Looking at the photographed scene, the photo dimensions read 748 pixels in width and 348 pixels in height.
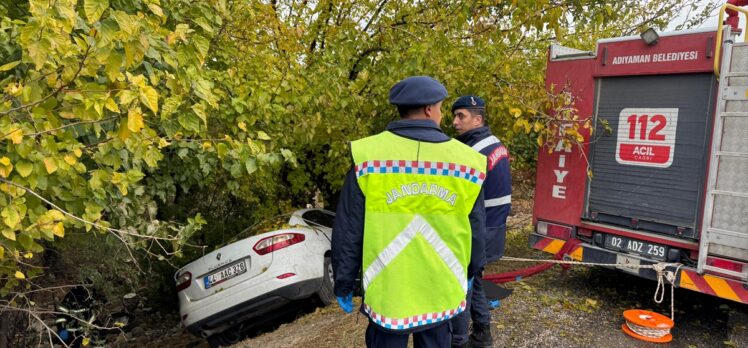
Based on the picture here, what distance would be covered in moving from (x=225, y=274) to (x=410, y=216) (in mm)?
3691

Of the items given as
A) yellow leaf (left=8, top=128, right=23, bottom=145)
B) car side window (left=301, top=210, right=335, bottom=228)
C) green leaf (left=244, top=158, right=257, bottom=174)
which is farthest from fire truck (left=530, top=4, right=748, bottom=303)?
yellow leaf (left=8, top=128, right=23, bottom=145)

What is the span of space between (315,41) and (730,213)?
4.90 m

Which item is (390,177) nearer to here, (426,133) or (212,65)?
(426,133)

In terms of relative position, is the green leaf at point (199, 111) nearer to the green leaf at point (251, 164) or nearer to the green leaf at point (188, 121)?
the green leaf at point (188, 121)

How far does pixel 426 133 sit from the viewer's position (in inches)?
98.3

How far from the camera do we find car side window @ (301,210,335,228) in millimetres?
6537

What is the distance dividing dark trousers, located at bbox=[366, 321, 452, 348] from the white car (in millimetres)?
2921

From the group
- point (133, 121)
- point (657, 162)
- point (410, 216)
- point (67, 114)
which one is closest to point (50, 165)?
point (67, 114)

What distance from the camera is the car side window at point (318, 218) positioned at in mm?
6537

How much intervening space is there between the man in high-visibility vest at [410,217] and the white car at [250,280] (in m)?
3.06

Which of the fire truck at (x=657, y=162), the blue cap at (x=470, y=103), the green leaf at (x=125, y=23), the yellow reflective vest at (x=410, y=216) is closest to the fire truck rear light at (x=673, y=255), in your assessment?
the fire truck at (x=657, y=162)

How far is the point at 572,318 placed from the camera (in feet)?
16.3

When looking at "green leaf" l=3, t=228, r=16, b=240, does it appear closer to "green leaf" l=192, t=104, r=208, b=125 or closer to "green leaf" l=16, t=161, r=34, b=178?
"green leaf" l=16, t=161, r=34, b=178

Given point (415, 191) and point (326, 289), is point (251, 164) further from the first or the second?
point (326, 289)
